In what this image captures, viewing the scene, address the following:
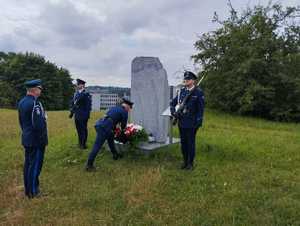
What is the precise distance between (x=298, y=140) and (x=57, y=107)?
46582 mm

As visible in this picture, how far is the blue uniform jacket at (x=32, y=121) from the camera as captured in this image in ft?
18.7

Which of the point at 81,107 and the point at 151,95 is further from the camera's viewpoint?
the point at 81,107

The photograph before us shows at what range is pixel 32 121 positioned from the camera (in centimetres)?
572

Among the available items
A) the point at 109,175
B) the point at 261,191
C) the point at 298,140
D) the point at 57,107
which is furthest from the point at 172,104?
the point at 57,107

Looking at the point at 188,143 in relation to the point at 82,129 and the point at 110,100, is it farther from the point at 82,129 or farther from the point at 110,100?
the point at 82,129

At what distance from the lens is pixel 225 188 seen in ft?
19.9

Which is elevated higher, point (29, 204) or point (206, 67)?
point (206, 67)

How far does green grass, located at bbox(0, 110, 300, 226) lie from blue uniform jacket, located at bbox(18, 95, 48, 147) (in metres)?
0.92

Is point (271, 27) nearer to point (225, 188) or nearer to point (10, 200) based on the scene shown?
point (225, 188)

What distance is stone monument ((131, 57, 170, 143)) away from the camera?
8602 millimetres

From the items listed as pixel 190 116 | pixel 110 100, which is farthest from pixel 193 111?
pixel 110 100

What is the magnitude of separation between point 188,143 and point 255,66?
12.0m

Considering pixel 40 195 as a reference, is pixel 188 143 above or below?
above

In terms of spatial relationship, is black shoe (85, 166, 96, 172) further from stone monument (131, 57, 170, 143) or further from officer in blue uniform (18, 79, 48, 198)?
stone monument (131, 57, 170, 143)
